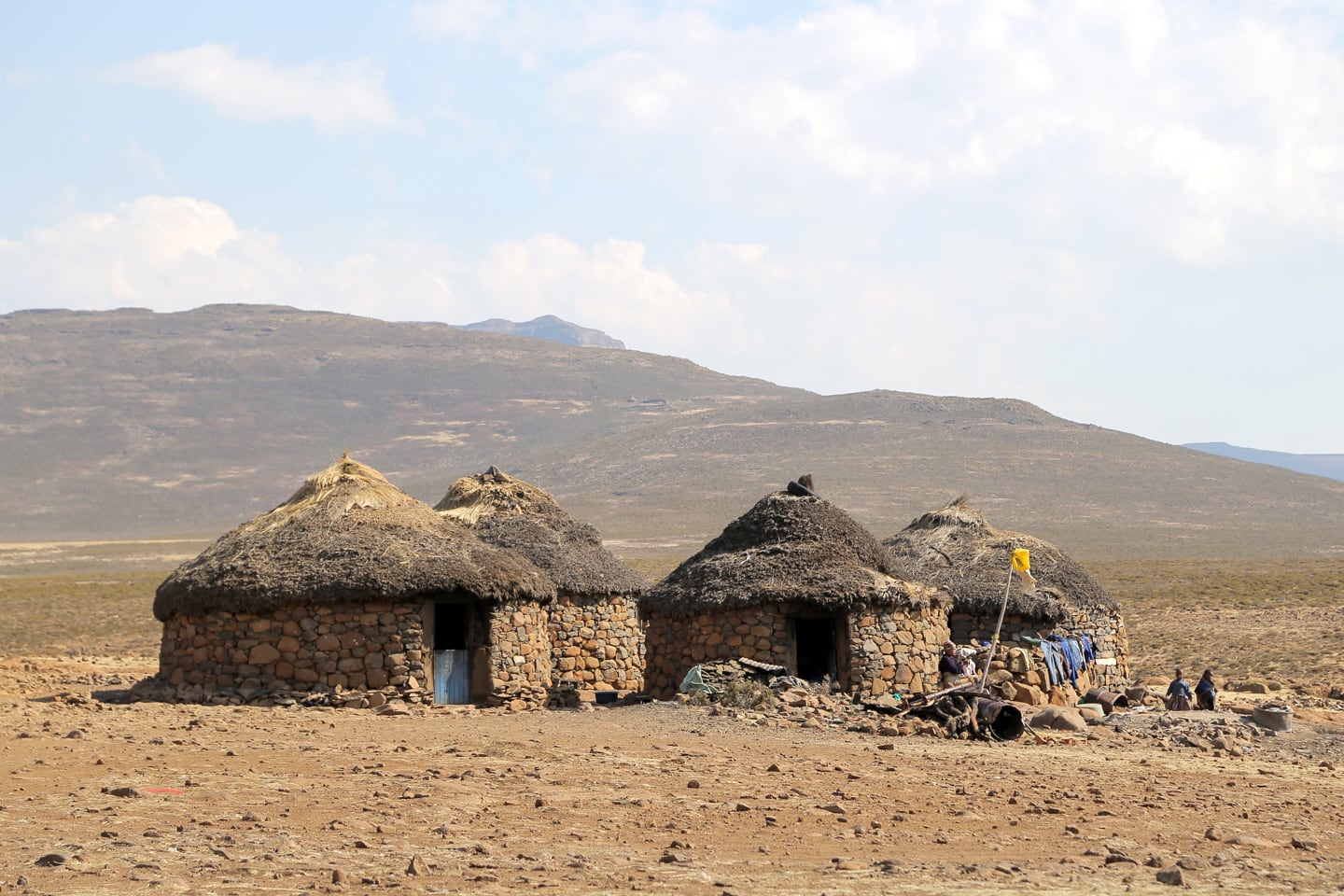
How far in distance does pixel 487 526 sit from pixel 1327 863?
697 inches

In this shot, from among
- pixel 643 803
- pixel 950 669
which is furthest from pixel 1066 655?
pixel 643 803

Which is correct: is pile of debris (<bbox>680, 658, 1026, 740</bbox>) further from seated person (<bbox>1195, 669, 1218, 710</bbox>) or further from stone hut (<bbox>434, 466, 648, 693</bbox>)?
seated person (<bbox>1195, 669, 1218, 710</bbox>)

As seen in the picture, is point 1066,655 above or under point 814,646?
under

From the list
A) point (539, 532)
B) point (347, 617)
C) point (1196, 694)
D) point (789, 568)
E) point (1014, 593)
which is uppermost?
point (539, 532)

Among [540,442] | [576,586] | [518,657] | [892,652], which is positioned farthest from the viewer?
[540,442]

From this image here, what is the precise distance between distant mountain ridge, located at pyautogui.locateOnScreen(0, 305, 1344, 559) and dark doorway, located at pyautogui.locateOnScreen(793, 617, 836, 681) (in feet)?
158

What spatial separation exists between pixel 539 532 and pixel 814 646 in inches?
207

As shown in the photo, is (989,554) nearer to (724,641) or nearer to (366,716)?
(724,641)

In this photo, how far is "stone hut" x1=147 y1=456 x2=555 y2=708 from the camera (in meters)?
19.9

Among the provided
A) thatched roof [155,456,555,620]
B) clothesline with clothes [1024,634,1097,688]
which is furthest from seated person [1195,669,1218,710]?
thatched roof [155,456,555,620]

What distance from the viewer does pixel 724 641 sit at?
20.4 meters

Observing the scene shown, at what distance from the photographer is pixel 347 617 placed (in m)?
20.0

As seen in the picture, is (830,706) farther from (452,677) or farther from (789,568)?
(452,677)

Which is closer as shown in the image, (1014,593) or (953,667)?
(953,667)
